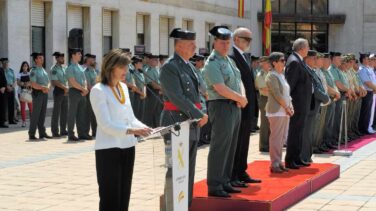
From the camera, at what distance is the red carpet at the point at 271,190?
878 centimetres

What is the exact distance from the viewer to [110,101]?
6.75 m

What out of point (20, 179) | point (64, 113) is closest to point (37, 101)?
point (64, 113)

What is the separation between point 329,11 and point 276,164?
36937mm

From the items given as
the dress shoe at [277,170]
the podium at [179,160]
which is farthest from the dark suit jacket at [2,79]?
the podium at [179,160]

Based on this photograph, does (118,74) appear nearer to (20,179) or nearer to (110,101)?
(110,101)

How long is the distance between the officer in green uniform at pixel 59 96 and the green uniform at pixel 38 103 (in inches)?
11.3

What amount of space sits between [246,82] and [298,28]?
39.0m

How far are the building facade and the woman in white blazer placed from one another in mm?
17217

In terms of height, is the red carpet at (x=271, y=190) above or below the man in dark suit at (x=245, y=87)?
below

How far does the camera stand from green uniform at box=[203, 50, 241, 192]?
8.93 metres

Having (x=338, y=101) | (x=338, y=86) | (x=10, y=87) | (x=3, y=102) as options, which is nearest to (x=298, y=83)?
(x=338, y=101)

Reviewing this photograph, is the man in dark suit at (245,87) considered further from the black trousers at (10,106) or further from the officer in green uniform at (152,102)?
the black trousers at (10,106)

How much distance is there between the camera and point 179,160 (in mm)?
7062

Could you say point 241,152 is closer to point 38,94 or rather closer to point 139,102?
point 38,94
